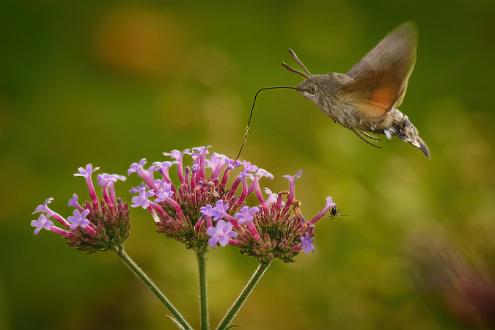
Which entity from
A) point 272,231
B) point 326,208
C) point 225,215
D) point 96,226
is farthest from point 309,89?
point 96,226

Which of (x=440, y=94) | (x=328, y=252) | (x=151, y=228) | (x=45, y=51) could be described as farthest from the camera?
(x=45, y=51)

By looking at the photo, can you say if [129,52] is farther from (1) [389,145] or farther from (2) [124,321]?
(2) [124,321]

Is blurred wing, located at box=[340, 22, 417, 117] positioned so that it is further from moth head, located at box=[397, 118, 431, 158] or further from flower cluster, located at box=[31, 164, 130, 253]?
flower cluster, located at box=[31, 164, 130, 253]

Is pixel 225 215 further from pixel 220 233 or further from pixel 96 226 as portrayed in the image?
pixel 96 226

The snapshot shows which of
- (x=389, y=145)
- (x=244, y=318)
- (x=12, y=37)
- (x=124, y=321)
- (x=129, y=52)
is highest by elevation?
(x=389, y=145)

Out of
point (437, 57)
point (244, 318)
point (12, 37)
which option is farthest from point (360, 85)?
point (12, 37)

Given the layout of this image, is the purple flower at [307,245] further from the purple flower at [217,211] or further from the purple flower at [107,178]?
the purple flower at [107,178]

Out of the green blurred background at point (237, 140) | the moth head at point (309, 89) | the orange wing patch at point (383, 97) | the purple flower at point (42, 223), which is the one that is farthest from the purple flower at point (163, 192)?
the green blurred background at point (237, 140)
